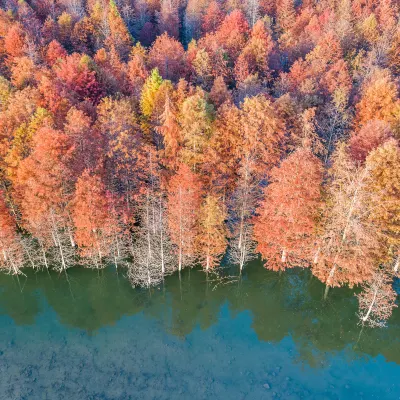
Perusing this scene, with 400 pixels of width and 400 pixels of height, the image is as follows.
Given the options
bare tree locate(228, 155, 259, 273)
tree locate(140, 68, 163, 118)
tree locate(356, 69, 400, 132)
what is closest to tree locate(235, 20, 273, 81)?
tree locate(356, 69, 400, 132)

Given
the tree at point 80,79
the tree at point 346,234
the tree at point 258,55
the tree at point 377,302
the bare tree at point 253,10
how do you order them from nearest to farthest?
the tree at point 377,302 → the tree at point 346,234 → the tree at point 80,79 → the tree at point 258,55 → the bare tree at point 253,10

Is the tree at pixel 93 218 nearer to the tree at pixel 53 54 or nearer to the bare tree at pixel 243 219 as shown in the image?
the bare tree at pixel 243 219

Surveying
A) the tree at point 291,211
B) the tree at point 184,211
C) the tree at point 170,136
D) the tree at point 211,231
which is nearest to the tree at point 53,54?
the tree at point 170,136

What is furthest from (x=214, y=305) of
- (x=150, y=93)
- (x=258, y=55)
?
(x=258, y=55)

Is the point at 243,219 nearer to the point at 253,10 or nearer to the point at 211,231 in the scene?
the point at 211,231

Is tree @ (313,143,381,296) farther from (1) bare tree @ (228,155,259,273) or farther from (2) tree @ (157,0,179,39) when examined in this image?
(2) tree @ (157,0,179,39)

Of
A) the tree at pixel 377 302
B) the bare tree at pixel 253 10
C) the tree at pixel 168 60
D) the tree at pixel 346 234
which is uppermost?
the bare tree at pixel 253 10
